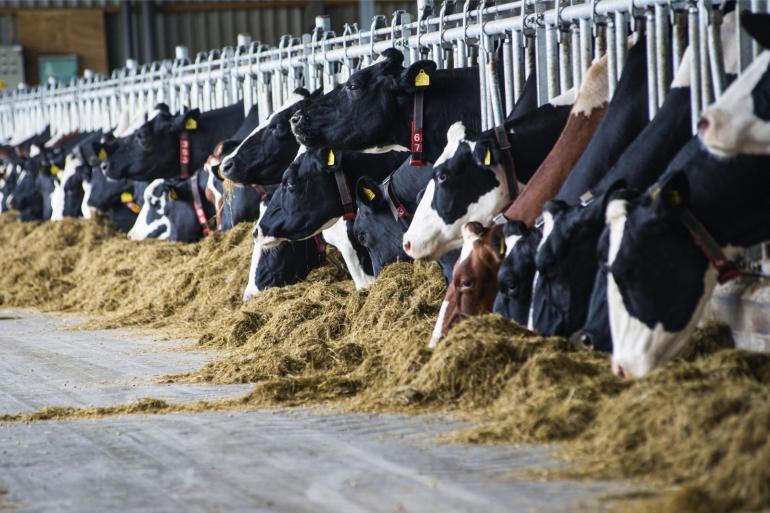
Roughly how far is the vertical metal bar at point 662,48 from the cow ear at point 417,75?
2.05 meters

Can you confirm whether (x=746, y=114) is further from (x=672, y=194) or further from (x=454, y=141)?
(x=454, y=141)

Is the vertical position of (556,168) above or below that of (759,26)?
below

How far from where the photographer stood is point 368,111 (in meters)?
8.54

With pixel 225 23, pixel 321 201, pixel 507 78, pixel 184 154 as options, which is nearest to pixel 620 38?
pixel 507 78

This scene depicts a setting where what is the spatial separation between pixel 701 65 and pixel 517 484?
106 inches

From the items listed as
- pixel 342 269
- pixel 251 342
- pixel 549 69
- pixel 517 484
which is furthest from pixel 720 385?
pixel 342 269

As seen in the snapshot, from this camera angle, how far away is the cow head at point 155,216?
1329 centimetres

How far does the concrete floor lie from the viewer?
13.7ft

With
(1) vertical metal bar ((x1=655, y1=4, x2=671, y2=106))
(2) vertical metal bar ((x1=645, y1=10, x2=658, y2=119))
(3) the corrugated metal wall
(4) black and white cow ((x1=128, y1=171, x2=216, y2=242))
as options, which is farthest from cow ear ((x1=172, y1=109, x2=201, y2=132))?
(3) the corrugated metal wall

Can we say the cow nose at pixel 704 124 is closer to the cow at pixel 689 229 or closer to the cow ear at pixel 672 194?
the cow at pixel 689 229

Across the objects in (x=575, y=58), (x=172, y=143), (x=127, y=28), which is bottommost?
(x=172, y=143)

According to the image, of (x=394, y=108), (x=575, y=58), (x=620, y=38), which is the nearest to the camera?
(x=620, y=38)

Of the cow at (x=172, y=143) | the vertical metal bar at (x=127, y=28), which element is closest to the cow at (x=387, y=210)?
the cow at (x=172, y=143)

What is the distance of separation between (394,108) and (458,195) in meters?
1.54
